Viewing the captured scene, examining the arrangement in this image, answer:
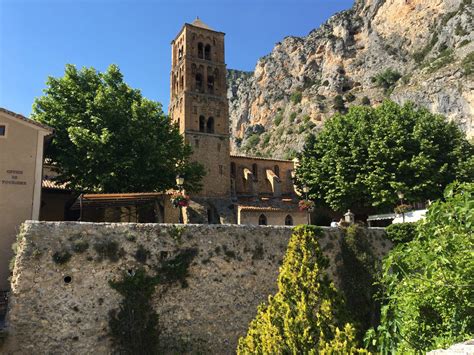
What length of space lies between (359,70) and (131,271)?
79.1 metres

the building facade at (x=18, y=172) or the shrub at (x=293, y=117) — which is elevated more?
the shrub at (x=293, y=117)

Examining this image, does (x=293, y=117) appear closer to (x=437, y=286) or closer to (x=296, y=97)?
(x=296, y=97)

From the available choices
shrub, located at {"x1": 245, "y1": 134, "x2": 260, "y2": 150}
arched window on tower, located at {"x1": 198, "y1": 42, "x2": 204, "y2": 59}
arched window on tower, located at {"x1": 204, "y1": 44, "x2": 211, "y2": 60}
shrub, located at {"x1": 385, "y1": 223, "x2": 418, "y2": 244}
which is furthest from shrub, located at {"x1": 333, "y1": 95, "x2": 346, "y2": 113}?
shrub, located at {"x1": 385, "y1": 223, "x2": 418, "y2": 244}

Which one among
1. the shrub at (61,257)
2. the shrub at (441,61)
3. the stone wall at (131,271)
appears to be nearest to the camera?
the stone wall at (131,271)

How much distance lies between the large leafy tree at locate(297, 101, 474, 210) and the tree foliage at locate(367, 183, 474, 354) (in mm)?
19473

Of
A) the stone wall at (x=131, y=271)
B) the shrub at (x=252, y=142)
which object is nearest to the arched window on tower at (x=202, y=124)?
the stone wall at (x=131, y=271)

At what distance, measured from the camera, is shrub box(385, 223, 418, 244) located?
2028cm

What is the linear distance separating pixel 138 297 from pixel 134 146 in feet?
39.6

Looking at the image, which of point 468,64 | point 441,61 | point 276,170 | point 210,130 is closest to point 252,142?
point 441,61

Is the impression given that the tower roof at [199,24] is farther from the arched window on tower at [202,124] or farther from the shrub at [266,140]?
the shrub at [266,140]

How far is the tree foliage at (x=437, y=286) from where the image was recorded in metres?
8.44

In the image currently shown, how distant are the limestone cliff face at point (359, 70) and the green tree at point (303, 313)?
4743 centimetres

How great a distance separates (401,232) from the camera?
2041 centimetres

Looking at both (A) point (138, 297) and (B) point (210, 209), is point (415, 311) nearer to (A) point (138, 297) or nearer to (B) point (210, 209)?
(A) point (138, 297)
